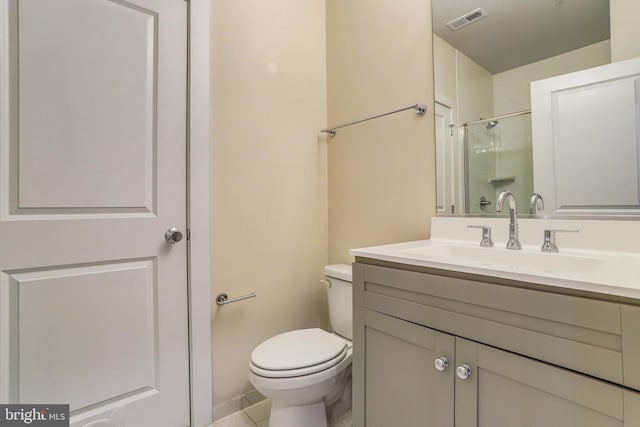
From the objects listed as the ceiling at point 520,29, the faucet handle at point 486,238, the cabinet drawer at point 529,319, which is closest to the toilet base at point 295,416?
the cabinet drawer at point 529,319

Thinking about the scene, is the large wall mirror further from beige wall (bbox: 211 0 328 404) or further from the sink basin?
beige wall (bbox: 211 0 328 404)

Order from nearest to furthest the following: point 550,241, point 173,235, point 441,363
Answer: point 441,363, point 550,241, point 173,235

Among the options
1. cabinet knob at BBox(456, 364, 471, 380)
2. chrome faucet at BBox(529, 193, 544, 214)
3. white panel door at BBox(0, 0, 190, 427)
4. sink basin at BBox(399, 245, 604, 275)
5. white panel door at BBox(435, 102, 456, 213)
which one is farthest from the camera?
white panel door at BBox(435, 102, 456, 213)

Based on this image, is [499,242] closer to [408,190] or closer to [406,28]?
[408,190]

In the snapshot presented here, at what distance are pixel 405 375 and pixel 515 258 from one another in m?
0.54

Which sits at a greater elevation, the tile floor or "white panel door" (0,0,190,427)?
"white panel door" (0,0,190,427)

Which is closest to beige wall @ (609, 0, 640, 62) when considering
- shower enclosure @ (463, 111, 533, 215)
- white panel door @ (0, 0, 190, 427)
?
shower enclosure @ (463, 111, 533, 215)

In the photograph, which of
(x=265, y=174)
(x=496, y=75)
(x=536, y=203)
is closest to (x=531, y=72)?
(x=496, y=75)

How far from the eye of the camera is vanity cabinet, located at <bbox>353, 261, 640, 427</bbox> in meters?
0.61

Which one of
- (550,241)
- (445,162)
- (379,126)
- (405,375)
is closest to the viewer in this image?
(405,375)

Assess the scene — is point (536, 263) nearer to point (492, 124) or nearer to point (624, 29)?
point (492, 124)

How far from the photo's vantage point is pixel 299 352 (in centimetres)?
123

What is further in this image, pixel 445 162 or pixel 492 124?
pixel 445 162

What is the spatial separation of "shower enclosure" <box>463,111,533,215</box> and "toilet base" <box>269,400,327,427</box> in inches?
41.4
